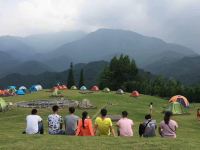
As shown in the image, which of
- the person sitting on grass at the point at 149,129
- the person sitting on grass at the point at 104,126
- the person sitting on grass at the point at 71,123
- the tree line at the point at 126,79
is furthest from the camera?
the tree line at the point at 126,79

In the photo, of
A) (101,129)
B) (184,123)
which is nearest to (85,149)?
(101,129)

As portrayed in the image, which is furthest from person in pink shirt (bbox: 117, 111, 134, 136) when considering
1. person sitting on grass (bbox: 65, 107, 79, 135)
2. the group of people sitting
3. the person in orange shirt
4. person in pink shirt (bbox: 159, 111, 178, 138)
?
person sitting on grass (bbox: 65, 107, 79, 135)

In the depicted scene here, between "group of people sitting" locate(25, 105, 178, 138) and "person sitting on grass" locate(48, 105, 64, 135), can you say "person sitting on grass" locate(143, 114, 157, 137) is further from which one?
"person sitting on grass" locate(48, 105, 64, 135)

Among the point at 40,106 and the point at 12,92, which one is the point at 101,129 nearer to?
the point at 40,106

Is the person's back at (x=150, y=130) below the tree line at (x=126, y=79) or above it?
below

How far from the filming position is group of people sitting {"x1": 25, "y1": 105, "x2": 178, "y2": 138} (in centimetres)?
2148

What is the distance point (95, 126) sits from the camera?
72.1 feet

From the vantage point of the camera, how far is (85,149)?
17500 mm

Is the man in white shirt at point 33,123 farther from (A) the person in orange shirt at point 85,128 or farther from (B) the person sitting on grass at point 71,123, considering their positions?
(A) the person in orange shirt at point 85,128

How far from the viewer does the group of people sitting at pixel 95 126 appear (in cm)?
2148

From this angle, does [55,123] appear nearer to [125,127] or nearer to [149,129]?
[125,127]

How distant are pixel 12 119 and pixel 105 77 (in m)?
82.1

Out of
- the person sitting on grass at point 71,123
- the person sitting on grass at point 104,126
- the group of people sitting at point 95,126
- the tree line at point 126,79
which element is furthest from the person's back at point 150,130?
the tree line at point 126,79

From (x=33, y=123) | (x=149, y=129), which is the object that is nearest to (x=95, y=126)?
(x=149, y=129)
